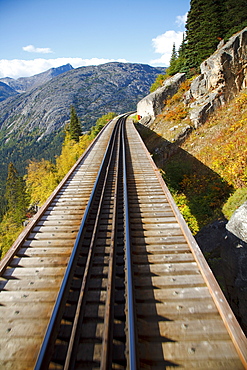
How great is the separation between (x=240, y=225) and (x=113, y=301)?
5469 mm

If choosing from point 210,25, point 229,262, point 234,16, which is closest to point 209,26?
point 210,25

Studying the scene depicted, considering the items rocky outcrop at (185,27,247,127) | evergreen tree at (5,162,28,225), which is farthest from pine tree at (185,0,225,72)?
evergreen tree at (5,162,28,225)

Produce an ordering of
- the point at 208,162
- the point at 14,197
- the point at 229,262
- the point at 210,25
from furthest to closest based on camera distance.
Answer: the point at 14,197, the point at 210,25, the point at 208,162, the point at 229,262

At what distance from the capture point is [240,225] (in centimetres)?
693

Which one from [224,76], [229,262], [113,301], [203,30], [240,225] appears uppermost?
[203,30]

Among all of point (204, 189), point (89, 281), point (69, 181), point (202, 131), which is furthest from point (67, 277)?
point (202, 131)

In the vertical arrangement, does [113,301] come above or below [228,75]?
below

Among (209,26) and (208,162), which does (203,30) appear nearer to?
(209,26)

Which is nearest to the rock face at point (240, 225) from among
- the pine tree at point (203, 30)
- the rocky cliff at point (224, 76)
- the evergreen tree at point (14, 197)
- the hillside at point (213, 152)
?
the hillside at point (213, 152)

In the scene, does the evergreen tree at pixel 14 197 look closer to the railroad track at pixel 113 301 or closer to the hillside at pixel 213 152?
the hillside at pixel 213 152

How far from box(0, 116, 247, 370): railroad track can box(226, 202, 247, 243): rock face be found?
8.01ft

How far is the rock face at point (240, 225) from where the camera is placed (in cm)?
675

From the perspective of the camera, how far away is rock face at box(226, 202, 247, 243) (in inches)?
266

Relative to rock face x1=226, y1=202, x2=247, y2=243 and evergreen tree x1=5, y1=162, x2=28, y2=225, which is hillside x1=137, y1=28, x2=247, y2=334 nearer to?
rock face x1=226, y1=202, x2=247, y2=243
